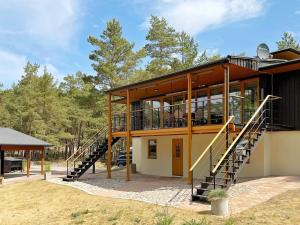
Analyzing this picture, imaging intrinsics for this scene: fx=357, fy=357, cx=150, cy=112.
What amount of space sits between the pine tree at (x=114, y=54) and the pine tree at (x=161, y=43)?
1.98 m

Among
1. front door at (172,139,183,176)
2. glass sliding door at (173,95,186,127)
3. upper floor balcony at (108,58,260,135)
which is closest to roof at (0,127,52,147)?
upper floor balcony at (108,58,260,135)

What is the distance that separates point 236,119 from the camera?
16344 mm

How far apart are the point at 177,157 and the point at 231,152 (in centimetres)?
687

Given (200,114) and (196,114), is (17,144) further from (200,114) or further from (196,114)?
(200,114)

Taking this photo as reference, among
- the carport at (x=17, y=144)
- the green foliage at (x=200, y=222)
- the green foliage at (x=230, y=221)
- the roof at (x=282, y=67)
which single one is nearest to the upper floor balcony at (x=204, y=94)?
the roof at (x=282, y=67)

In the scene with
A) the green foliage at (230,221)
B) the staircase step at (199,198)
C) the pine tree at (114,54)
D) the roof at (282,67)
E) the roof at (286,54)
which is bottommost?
the green foliage at (230,221)

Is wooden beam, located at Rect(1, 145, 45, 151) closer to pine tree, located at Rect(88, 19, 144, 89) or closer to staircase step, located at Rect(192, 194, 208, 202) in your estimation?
staircase step, located at Rect(192, 194, 208, 202)

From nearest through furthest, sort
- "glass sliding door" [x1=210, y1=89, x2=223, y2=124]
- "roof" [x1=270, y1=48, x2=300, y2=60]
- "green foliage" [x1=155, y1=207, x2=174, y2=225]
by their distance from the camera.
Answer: "green foliage" [x1=155, y1=207, x2=174, y2=225] < "glass sliding door" [x1=210, y1=89, x2=223, y2=124] < "roof" [x1=270, y1=48, x2=300, y2=60]

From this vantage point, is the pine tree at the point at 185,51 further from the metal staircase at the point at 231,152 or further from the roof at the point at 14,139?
the metal staircase at the point at 231,152

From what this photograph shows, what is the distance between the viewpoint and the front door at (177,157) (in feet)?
64.2

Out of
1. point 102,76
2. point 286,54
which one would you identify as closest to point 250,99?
point 286,54

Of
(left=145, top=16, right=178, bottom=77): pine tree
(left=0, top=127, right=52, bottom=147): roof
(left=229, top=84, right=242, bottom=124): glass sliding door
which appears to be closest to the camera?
(left=229, top=84, right=242, bottom=124): glass sliding door

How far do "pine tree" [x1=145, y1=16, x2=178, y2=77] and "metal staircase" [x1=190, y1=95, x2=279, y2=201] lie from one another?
24.8 metres

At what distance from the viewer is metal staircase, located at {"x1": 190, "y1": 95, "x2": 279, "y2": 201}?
11742 mm
